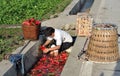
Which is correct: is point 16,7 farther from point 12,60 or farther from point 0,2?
point 12,60

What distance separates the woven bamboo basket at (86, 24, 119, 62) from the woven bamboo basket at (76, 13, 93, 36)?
2235mm

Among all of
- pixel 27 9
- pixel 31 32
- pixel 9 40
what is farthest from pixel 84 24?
pixel 27 9

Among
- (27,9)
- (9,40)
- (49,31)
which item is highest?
(49,31)

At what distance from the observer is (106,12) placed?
17000mm

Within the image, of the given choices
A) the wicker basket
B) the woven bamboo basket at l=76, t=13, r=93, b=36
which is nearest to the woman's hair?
the wicker basket

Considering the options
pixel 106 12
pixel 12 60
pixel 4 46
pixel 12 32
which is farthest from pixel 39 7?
pixel 12 60

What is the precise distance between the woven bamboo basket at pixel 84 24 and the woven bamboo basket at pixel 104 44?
2.23 metres

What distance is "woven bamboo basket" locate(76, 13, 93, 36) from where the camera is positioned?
1179 cm

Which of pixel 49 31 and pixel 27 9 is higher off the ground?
pixel 49 31

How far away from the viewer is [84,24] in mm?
11922

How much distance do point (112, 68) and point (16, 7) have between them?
9045 mm

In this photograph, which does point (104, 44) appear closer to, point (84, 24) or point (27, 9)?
point (84, 24)

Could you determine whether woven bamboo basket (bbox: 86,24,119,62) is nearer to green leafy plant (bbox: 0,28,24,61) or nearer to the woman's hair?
the woman's hair

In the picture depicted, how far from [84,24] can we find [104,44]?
2.52 meters
